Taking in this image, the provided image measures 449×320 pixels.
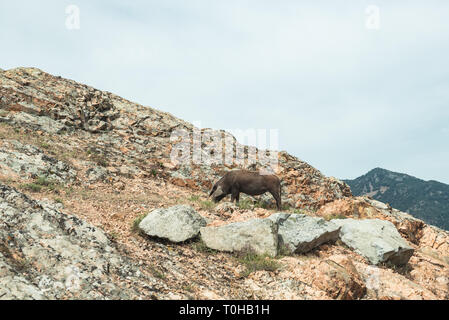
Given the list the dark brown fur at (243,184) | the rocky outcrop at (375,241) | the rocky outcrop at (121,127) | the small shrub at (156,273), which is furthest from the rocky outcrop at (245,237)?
the rocky outcrop at (121,127)

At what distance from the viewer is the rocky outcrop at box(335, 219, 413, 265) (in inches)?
414

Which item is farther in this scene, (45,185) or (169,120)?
(169,120)

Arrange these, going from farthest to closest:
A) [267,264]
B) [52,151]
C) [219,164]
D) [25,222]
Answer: [219,164], [52,151], [267,264], [25,222]

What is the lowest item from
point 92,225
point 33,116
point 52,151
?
point 92,225

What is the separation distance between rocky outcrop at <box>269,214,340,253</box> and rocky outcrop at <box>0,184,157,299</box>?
15.3 ft

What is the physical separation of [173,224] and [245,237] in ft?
7.20

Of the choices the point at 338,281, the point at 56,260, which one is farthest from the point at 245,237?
the point at 56,260

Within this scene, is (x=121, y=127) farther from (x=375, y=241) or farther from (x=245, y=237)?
(x=375, y=241)

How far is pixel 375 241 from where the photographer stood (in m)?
10.9

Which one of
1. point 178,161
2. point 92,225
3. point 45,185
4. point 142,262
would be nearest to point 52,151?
point 45,185
